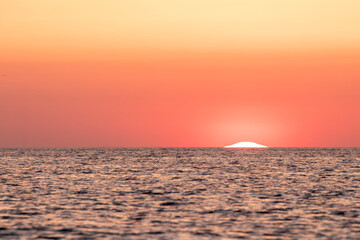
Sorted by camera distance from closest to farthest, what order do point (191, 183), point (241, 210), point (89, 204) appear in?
point (241, 210) < point (89, 204) < point (191, 183)

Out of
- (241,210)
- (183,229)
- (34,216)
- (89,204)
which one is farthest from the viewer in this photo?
(89,204)

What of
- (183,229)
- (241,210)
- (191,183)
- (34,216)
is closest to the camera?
(183,229)

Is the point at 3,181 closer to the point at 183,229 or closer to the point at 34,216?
the point at 34,216

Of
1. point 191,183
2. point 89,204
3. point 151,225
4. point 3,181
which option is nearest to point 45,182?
point 3,181

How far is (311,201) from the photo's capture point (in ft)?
178

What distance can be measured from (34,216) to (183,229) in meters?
10.9

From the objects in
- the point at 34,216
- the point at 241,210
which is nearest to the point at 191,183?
the point at 241,210

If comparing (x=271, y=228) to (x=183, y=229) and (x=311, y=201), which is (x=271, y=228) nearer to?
(x=183, y=229)

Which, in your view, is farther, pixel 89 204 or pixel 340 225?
pixel 89 204

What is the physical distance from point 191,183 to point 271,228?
3588 centimetres

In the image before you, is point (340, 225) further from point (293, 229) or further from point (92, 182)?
point (92, 182)

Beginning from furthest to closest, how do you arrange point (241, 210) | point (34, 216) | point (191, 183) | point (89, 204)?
1. point (191, 183)
2. point (89, 204)
3. point (241, 210)
4. point (34, 216)

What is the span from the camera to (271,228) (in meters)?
39.2

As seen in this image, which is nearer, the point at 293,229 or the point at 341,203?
the point at 293,229
